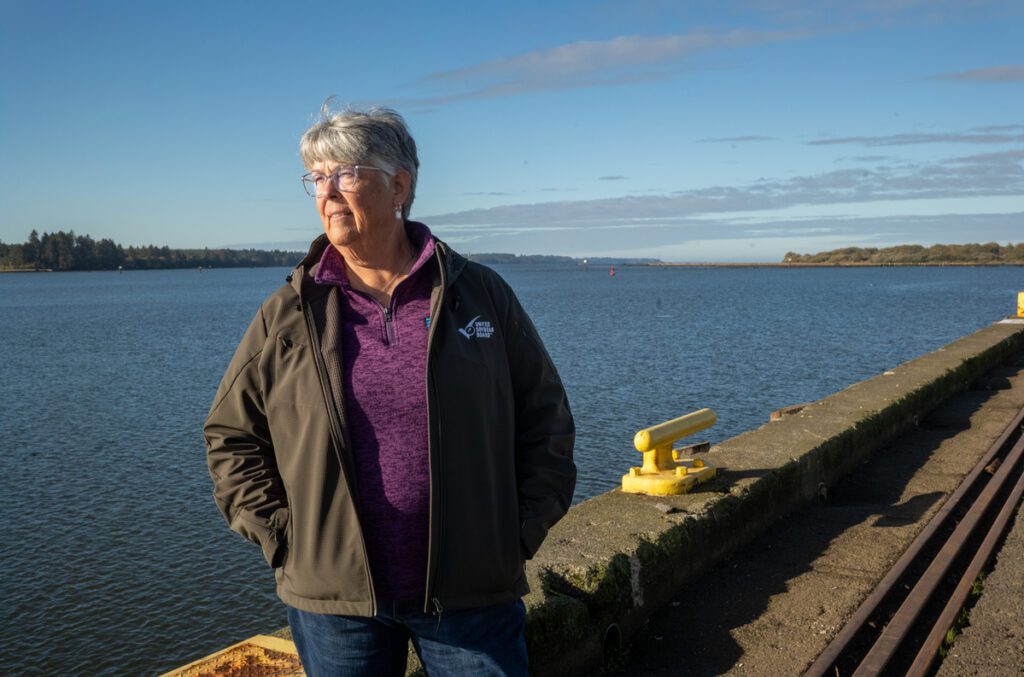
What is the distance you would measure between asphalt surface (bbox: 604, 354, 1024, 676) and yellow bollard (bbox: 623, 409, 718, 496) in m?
0.49

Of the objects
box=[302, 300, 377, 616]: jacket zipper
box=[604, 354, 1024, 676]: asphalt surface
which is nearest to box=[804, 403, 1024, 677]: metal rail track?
box=[604, 354, 1024, 676]: asphalt surface

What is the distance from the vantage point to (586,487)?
37.1ft

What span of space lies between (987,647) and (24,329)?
4944 centimetres

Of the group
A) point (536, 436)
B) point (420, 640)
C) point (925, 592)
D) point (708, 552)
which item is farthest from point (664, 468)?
point (420, 640)

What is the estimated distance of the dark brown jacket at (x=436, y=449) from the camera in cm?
210

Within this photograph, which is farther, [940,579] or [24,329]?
[24,329]

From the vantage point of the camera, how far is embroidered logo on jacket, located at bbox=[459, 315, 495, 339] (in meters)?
2.17

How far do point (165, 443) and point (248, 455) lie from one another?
1421 centimetres

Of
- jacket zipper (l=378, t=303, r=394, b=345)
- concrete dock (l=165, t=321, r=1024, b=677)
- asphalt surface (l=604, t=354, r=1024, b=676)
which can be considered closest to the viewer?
jacket zipper (l=378, t=303, r=394, b=345)

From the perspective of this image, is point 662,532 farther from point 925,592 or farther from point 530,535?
point 530,535

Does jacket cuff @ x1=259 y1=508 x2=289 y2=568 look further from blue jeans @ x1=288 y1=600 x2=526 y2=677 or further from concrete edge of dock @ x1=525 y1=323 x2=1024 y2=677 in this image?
concrete edge of dock @ x1=525 y1=323 x2=1024 y2=677

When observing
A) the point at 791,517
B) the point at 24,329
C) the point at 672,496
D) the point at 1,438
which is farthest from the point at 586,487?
A: the point at 24,329

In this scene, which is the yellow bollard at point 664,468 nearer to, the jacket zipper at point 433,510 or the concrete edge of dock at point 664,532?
the concrete edge of dock at point 664,532

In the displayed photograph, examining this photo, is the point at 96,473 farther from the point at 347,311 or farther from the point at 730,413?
the point at 347,311
